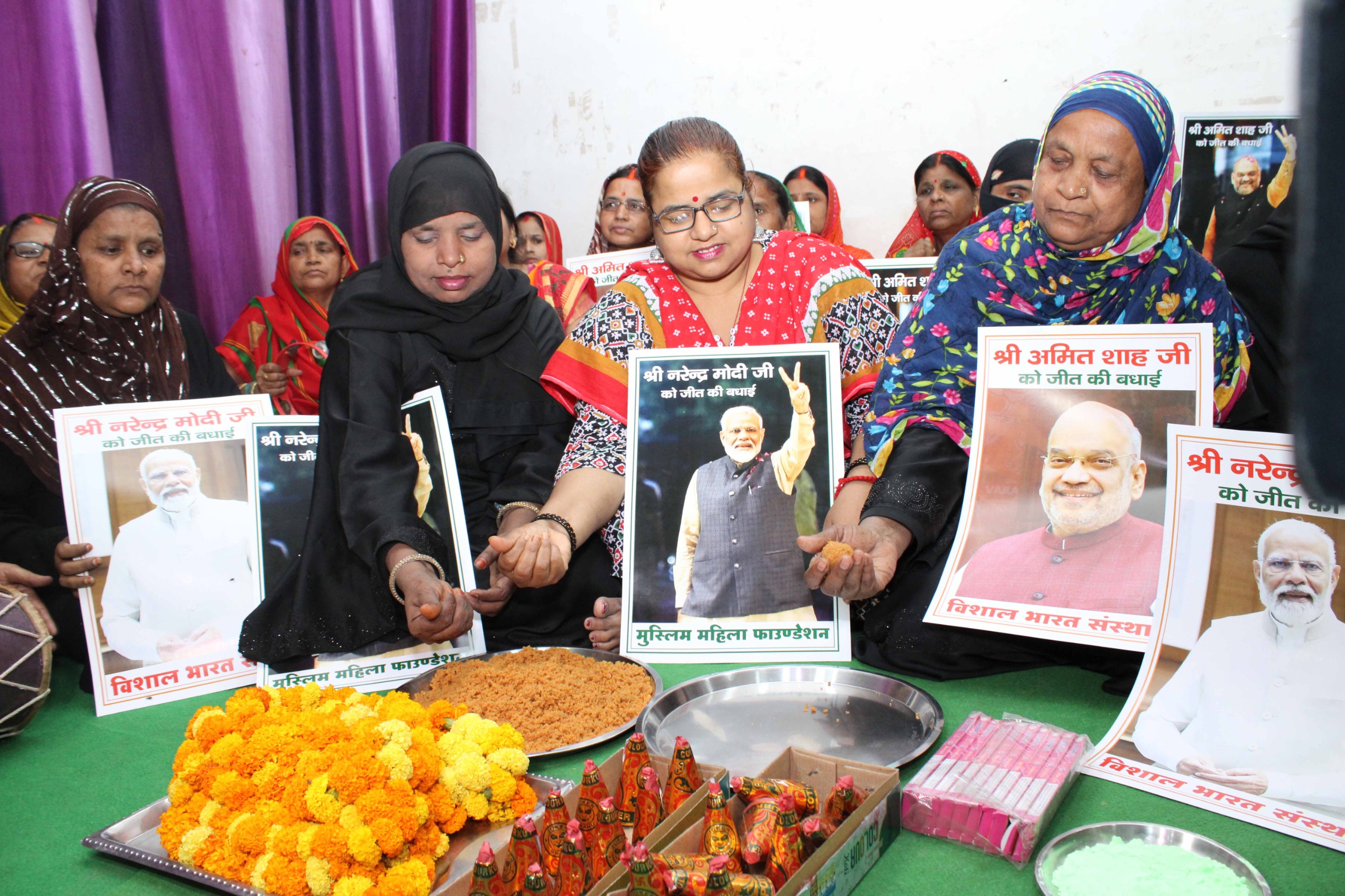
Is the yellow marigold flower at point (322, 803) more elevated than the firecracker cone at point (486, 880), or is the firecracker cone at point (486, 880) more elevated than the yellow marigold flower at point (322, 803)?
the yellow marigold flower at point (322, 803)

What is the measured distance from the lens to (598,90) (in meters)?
5.36

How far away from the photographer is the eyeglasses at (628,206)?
4246mm

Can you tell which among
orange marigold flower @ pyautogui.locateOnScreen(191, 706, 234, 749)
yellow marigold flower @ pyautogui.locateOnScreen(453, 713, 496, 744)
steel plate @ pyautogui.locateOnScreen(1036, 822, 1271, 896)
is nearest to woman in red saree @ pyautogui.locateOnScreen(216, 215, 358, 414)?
orange marigold flower @ pyautogui.locateOnScreen(191, 706, 234, 749)

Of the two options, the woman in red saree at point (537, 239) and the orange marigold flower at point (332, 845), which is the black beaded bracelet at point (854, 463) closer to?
the orange marigold flower at point (332, 845)

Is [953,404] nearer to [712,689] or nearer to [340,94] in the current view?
[712,689]

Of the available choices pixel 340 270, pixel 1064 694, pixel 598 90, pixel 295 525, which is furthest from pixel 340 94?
pixel 1064 694

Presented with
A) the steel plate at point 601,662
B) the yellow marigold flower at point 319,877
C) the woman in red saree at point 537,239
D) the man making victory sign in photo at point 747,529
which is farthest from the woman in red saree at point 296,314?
the yellow marigold flower at point 319,877

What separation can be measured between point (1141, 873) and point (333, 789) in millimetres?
1012

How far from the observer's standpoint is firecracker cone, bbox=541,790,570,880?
1109 millimetres

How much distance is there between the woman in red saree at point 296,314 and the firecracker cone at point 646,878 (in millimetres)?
3351

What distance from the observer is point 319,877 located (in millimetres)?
1170

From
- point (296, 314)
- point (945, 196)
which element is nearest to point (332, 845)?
point (296, 314)

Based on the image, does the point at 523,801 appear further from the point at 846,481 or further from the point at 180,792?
the point at 846,481

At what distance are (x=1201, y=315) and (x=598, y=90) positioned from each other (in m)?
4.17
